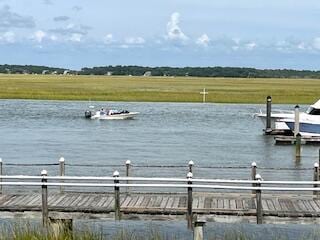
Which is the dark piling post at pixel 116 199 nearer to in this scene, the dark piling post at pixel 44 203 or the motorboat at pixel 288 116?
the dark piling post at pixel 44 203

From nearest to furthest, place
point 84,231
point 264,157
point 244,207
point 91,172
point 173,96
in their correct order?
point 84,231, point 244,207, point 91,172, point 264,157, point 173,96

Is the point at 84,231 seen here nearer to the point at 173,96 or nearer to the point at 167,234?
the point at 167,234

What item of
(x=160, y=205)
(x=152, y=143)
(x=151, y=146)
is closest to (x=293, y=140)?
(x=152, y=143)

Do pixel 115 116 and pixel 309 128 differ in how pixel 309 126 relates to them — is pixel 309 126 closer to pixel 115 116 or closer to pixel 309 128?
pixel 309 128

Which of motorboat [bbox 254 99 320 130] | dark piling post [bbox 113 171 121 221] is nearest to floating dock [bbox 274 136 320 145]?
motorboat [bbox 254 99 320 130]

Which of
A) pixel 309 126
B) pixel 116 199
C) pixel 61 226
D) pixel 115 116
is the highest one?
pixel 116 199

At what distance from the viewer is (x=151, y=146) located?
156 feet

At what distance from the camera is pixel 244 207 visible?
1852 cm

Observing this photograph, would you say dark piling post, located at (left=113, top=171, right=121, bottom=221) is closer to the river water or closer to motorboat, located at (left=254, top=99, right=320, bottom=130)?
the river water

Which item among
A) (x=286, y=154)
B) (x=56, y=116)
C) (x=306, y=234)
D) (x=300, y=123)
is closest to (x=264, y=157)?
(x=286, y=154)

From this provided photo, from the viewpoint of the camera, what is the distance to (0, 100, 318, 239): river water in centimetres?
3284

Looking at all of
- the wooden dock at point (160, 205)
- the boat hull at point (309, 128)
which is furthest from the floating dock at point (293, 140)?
the wooden dock at point (160, 205)

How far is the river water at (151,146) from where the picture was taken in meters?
32.8

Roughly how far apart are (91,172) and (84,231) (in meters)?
15.2
